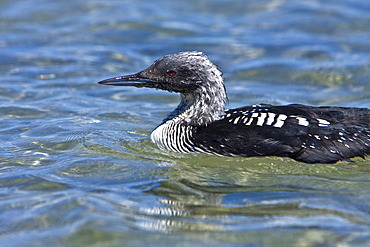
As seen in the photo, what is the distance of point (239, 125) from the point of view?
6211 millimetres

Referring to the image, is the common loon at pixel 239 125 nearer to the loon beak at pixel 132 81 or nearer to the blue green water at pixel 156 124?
the loon beak at pixel 132 81

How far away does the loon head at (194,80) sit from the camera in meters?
6.58

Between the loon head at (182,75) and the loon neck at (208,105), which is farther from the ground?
the loon head at (182,75)

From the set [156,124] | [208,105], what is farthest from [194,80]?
[156,124]

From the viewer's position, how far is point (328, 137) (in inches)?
235

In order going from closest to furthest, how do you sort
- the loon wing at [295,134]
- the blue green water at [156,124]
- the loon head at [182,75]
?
the blue green water at [156,124]
the loon wing at [295,134]
the loon head at [182,75]

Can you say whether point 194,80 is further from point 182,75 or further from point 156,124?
point 156,124

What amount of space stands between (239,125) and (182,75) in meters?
0.92

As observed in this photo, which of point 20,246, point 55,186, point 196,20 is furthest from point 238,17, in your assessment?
point 20,246

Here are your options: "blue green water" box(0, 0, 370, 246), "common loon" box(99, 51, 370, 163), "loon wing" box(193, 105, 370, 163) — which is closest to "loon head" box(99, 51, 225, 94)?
"common loon" box(99, 51, 370, 163)

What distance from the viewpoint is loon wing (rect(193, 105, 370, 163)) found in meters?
5.91

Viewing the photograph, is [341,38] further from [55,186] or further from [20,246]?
[20,246]

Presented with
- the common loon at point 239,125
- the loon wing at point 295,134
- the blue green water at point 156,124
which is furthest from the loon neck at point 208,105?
the blue green water at point 156,124

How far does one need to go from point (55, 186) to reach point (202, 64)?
221cm
